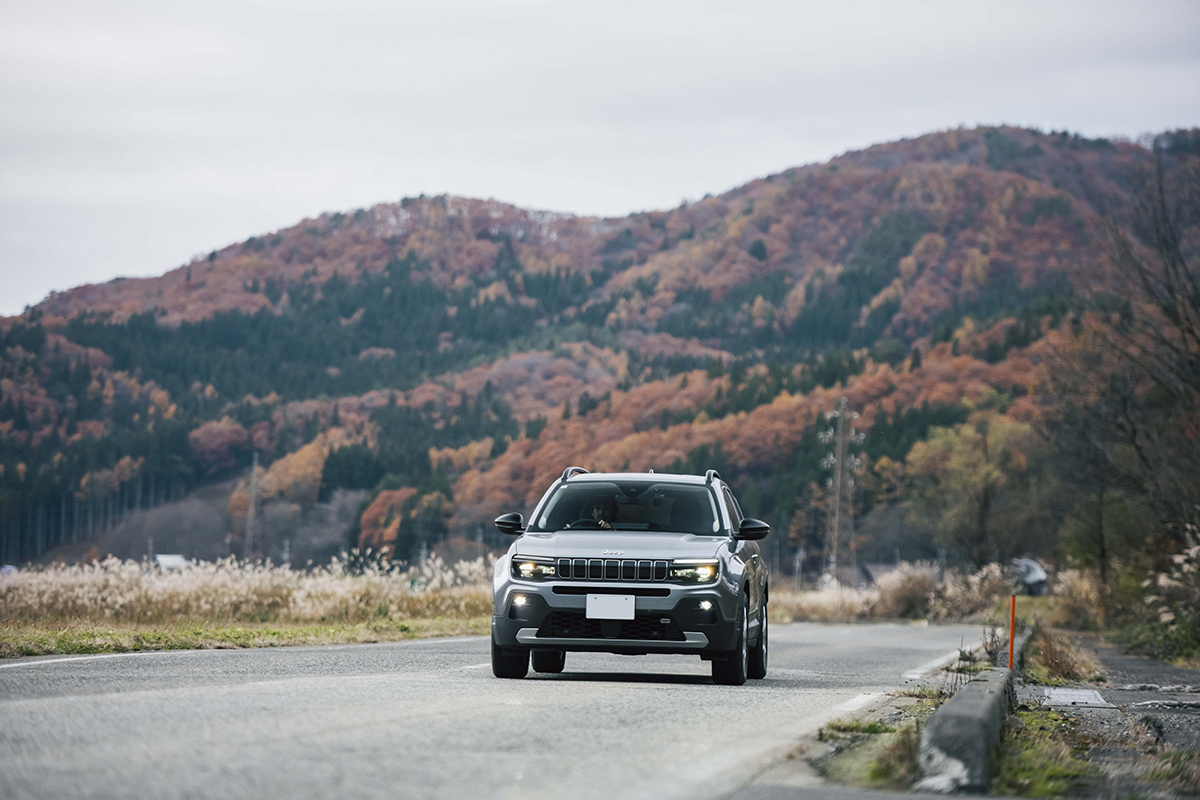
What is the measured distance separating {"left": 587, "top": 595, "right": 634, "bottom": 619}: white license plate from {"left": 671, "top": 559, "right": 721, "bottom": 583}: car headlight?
17.1 inches

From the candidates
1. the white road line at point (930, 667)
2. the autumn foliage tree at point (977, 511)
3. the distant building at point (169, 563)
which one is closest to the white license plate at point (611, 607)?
the white road line at point (930, 667)

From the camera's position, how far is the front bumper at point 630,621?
10984 mm

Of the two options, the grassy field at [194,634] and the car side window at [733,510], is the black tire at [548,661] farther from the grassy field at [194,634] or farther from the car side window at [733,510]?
the grassy field at [194,634]

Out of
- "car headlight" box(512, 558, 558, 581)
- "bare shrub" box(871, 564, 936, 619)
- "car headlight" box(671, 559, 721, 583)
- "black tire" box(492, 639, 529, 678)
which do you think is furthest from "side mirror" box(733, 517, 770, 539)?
"bare shrub" box(871, 564, 936, 619)

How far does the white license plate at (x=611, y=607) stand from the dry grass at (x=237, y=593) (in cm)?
828

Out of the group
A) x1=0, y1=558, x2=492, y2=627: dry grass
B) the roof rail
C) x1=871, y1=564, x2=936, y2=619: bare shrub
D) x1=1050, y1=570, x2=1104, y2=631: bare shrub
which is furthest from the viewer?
x1=871, y1=564, x2=936, y2=619: bare shrub

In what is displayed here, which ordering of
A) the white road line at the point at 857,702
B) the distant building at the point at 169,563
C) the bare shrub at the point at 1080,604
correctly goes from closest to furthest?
the white road line at the point at 857,702, the distant building at the point at 169,563, the bare shrub at the point at 1080,604

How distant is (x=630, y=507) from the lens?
1251 centimetres

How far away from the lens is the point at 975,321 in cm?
16538

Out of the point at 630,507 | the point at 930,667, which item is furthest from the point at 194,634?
the point at 930,667

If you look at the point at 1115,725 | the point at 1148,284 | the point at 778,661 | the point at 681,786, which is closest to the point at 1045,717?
the point at 1115,725

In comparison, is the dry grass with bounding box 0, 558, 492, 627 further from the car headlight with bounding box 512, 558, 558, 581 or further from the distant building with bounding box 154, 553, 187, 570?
the car headlight with bounding box 512, 558, 558, 581

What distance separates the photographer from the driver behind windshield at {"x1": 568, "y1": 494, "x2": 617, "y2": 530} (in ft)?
40.4

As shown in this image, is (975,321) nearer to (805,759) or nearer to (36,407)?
(36,407)
